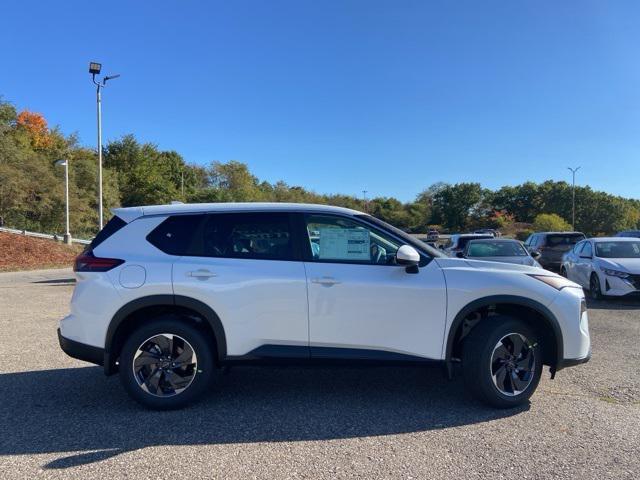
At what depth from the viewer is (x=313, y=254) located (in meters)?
4.49

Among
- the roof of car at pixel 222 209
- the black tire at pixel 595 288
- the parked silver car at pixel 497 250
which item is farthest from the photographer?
the parked silver car at pixel 497 250

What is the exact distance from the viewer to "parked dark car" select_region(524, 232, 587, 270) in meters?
16.0

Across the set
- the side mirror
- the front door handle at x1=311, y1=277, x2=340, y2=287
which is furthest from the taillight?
the side mirror

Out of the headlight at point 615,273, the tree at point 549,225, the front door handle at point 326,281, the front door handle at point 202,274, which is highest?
the tree at point 549,225

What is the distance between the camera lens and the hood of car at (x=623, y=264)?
33.9 feet

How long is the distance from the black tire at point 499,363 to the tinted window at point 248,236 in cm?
179

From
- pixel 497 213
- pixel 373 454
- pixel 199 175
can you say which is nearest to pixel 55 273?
pixel 373 454

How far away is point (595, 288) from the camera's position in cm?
1117

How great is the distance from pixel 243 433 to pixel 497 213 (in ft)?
293

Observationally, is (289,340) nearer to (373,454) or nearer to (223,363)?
(223,363)

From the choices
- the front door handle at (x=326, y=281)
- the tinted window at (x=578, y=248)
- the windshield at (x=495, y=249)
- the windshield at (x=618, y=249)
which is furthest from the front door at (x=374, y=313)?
the tinted window at (x=578, y=248)

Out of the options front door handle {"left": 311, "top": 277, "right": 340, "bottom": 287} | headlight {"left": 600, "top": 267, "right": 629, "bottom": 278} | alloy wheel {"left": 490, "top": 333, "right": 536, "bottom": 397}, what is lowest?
alloy wheel {"left": 490, "top": 333, "right": 536, "bottom": 397}

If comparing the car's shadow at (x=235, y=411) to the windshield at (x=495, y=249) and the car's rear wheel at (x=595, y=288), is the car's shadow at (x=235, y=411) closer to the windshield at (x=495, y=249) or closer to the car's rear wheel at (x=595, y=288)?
the windshield at (x=495, y=249)

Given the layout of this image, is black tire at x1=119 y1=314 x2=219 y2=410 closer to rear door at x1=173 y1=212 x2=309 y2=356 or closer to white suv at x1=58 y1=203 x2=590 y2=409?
white suv at x1=58 y1=203 x2=590 y2=409
